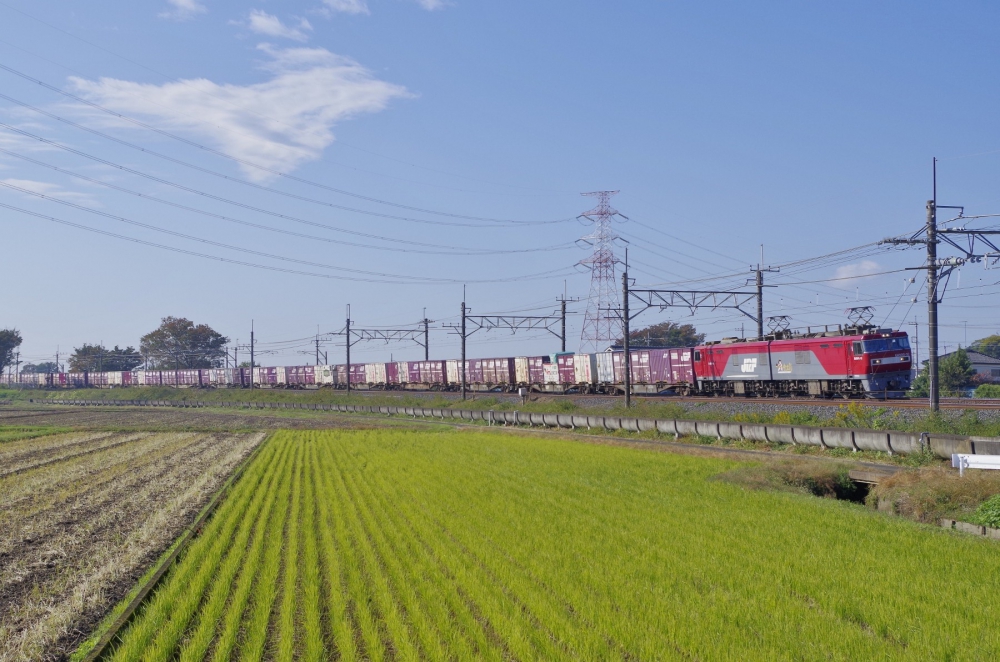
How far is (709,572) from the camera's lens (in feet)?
38.2

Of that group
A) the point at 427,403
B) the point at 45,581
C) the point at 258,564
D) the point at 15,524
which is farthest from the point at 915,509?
the point at 427,403

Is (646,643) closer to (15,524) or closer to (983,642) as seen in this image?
(983,642)

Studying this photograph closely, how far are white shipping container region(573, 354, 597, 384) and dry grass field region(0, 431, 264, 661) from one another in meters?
33.8

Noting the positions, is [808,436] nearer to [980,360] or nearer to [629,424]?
[629,424]

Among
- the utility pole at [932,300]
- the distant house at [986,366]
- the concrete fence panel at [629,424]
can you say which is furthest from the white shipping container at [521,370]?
the distant house at [986,366]

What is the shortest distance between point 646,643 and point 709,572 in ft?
10.9

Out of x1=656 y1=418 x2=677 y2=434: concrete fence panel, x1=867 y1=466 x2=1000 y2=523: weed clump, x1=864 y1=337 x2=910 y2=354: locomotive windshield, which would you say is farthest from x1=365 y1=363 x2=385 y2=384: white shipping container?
x1=867 y1=466 x2=1000 y2=523: weed clump

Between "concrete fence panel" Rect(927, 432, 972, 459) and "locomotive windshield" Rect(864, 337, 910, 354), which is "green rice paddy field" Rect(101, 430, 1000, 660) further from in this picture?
"locomotive windshield" Rect(864, 337, 910, 354)

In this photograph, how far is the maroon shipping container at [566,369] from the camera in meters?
66.3

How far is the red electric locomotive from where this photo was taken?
41.4 metres

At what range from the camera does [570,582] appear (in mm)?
11102

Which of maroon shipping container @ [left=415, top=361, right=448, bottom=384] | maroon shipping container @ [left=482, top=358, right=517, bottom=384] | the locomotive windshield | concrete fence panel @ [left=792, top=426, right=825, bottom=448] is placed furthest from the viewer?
maroon shipping container @ [left=415, top=361, right=448, bottom=384]

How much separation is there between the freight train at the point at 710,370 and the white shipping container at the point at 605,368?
0.25 feet

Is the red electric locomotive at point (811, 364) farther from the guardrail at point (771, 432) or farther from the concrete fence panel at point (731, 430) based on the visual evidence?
the concrete fence panel at point (731, 430)
